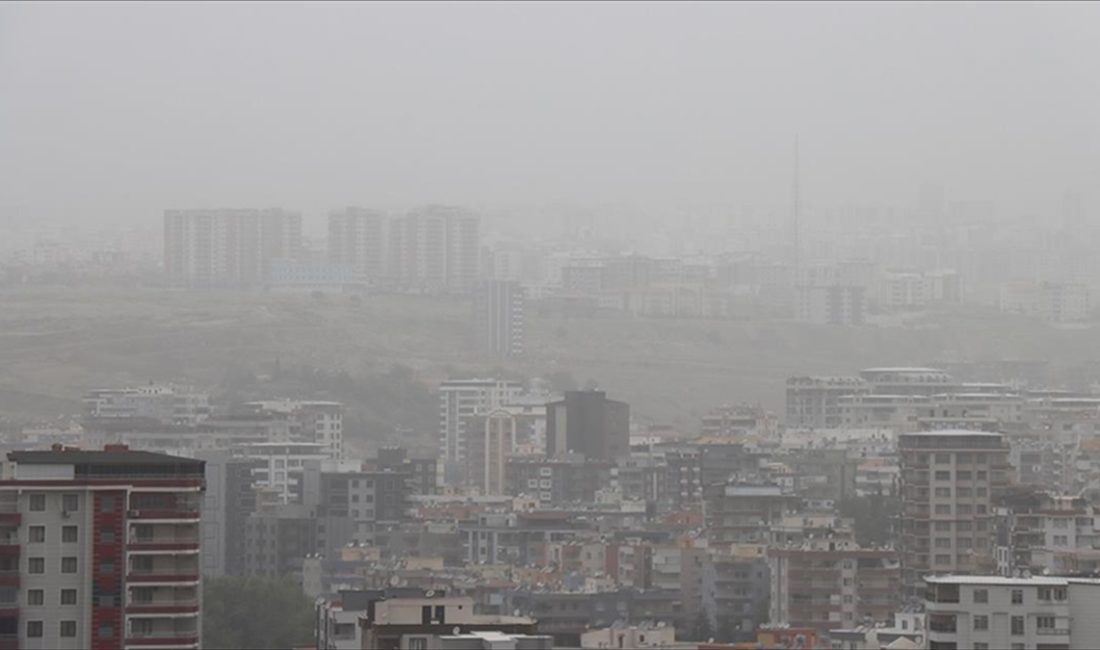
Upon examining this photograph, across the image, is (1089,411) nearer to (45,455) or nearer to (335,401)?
(335,401)

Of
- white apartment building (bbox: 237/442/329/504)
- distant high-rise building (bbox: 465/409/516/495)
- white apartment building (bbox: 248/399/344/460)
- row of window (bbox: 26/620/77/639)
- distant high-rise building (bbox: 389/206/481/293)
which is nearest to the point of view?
row of window (bbox: 26/620/77/639)

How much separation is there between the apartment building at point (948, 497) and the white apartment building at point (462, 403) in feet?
92.4

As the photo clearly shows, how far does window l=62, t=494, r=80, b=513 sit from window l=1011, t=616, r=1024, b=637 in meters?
4.47

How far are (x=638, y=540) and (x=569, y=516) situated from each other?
5.70 metres

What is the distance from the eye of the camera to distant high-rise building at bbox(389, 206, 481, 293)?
89375mm

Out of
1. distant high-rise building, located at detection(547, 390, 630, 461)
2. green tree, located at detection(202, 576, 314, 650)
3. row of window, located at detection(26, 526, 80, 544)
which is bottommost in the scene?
green tree, located at detection(202, 576, 314, 650)

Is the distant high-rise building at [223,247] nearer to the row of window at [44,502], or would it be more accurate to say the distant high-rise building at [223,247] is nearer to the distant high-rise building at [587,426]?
the distant high-rise building at [587,426]

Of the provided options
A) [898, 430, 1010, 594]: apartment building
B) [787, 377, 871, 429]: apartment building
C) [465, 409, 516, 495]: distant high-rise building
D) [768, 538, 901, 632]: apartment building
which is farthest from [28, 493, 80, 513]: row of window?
[787, 377, 871, 429]: apartment building

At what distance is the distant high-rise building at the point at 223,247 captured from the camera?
85.8 m

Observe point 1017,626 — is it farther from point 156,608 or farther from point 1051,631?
point 156,608

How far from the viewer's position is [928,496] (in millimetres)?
34562

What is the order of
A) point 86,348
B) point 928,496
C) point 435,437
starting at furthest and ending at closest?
1. point 86,348
2. point 435,437
3. point 928,496

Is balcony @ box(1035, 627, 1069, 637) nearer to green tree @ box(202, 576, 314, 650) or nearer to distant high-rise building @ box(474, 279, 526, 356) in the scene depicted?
green tree @ box(202, 576, 314, 650)

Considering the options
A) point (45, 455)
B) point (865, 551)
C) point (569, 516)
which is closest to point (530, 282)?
point (569, 516)
